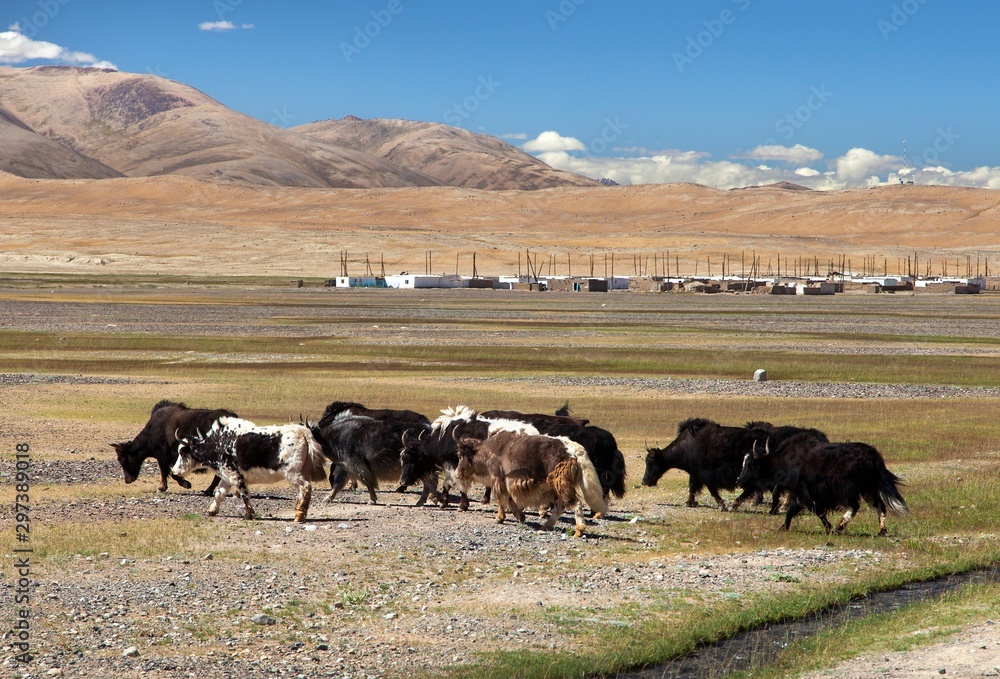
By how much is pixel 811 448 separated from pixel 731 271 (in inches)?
6280

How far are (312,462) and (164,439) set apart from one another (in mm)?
Answer: 2914

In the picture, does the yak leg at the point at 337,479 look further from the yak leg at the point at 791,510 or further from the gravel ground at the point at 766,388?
the gravel ground at the point at 766,388

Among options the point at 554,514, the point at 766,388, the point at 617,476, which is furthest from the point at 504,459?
the point at 766,388

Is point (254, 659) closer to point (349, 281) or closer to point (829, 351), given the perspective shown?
point (829, 351)

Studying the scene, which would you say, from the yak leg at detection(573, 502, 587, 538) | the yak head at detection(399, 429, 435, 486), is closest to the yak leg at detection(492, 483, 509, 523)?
the yak leg at detection(573, 502, 587, 538)

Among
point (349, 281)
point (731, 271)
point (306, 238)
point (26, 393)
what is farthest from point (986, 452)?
point (306, 238)

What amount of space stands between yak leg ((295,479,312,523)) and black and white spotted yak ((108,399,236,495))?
1848 millimetres

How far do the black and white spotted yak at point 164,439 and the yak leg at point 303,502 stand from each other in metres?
1.85

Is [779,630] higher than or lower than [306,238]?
lower

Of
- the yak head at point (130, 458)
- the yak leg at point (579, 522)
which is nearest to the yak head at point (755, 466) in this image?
the yak leg at point (579, 522)

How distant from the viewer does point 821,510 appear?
45.7 feet

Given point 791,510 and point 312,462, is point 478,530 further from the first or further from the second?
point 791,510

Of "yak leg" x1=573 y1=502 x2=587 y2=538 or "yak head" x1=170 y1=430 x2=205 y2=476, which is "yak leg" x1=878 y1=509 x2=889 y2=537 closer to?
"yak leg" x1=573 y1=502 x2=587 y2=538

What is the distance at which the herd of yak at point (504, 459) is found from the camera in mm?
13633
